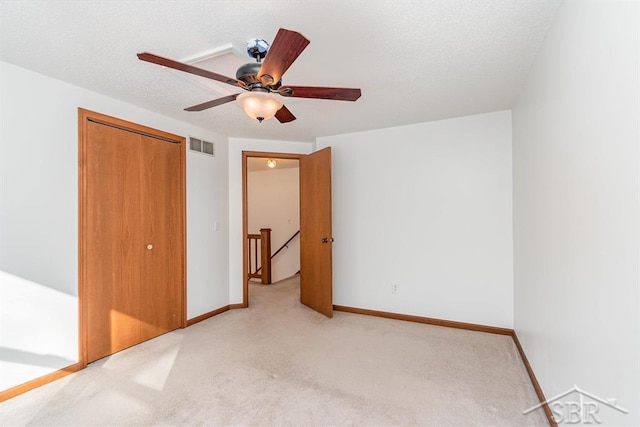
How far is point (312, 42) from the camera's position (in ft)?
5.93

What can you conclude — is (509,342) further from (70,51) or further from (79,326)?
(70,51)

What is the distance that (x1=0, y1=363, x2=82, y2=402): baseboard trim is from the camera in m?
2.03

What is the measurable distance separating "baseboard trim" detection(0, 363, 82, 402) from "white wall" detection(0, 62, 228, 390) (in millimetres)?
35

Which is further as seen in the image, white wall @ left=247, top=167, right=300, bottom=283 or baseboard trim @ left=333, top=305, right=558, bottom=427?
white wall @ left=247, top=167, right=300, bottom=283

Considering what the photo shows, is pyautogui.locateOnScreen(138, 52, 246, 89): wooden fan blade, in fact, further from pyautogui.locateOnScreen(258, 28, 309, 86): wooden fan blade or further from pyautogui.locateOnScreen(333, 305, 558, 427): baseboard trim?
pyautogui.locateOnScreen(333, 305, 558, 427): baseboard trim

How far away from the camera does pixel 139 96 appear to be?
2639 mm

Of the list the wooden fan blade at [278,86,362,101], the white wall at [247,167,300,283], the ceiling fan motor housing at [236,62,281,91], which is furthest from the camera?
the white wall at [247,167,300,283]

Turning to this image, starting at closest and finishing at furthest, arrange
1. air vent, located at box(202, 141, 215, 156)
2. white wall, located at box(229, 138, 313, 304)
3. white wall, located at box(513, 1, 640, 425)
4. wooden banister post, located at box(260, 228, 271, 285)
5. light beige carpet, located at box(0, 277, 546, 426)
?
white wall, located at box(513, 1, 640, 425)
light beige carpet, located at box(0, 277, 546, 426)
air vent, located at box(202, 141, 215, 156)
white wall, located at box(229, 138, 313, 304)
wooden banister post, located at box(260, 228, 271, 285)

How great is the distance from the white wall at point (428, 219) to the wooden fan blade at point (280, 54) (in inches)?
94.3

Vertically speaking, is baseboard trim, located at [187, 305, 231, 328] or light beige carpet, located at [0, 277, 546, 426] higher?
baseboard trim, located at [187, 305, 231, 328]

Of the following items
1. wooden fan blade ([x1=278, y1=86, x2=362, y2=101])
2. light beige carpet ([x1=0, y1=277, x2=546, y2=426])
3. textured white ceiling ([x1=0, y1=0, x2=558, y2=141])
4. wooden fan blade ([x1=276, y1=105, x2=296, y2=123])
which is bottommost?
light beige carpet ([x1=0, y1=277, x2=546, y2=426])

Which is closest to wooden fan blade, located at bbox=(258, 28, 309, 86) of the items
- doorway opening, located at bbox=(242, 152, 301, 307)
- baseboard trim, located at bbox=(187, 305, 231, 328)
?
baseboard trim, located at bbox=(187, 305, 231, 328)

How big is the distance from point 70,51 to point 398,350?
11.0 feet

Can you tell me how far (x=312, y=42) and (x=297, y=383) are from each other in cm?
230
